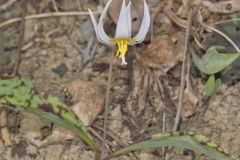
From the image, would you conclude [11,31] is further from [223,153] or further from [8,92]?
[223,153]

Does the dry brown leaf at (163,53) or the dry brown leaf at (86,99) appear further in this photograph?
the dry brown leaf at (163,53)

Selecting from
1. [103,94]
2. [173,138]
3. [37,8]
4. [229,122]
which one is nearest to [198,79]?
[229,122]

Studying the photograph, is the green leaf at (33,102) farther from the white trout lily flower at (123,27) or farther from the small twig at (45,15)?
the small twig at (45,15)

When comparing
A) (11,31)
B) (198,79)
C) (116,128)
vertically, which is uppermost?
(11,31)

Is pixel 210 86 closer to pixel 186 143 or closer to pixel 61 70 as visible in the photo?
pixel 186 143

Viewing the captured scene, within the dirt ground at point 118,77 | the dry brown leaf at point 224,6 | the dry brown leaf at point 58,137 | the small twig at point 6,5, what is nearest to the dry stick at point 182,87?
the dirt ground at point 118,77

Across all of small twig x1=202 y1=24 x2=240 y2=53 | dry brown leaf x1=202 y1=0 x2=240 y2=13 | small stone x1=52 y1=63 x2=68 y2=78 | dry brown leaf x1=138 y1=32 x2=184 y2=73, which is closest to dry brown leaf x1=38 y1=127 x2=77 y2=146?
small stone x1=52 y1=63 x2=68 y2=78
